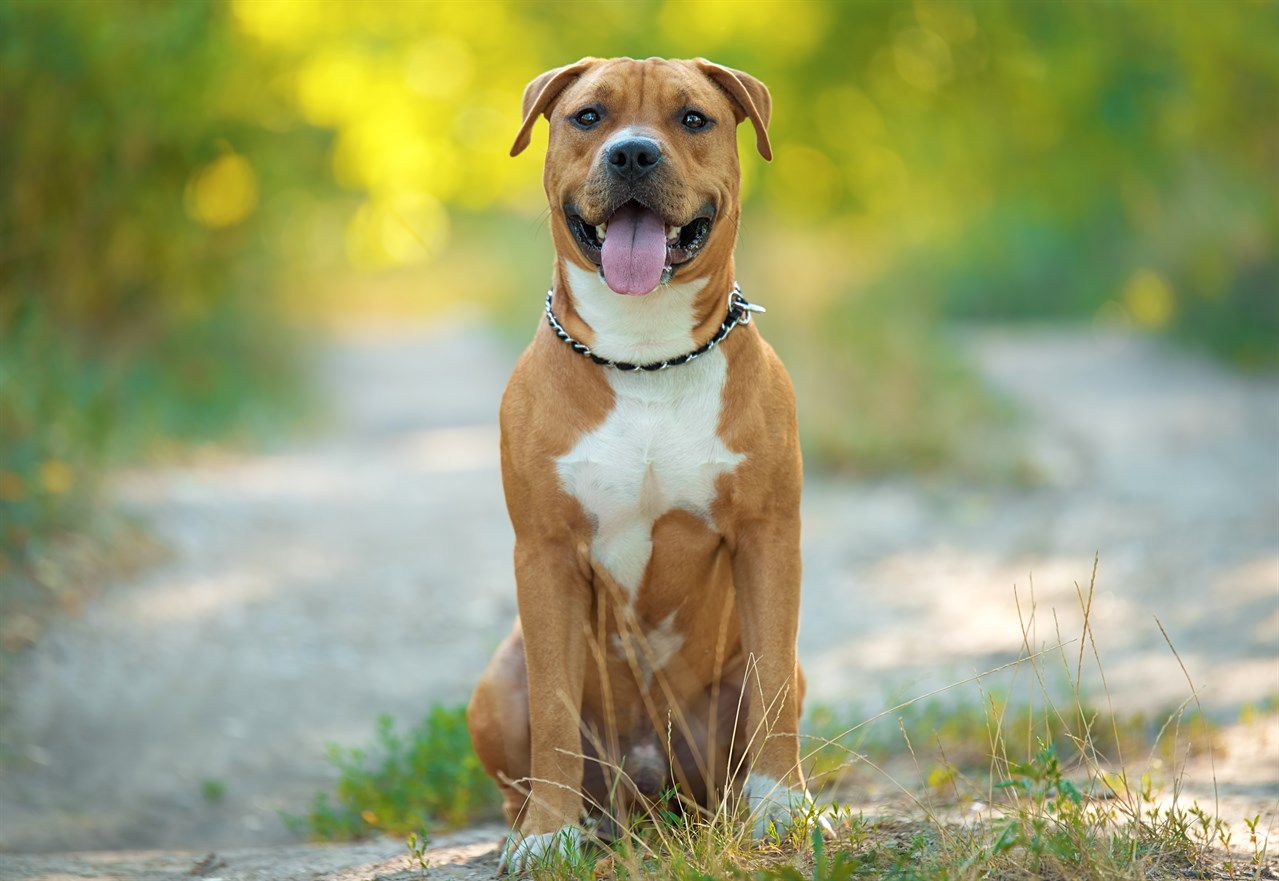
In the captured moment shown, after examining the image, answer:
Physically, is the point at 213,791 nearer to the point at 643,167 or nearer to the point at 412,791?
the point at 412,791

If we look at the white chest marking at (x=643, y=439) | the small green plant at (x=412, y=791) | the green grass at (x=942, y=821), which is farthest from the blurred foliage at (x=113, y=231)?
the white chest marking at (x=643, y=439)

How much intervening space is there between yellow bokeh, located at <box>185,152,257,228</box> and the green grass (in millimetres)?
6028

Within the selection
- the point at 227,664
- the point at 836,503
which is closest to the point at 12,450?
the point at 227,664

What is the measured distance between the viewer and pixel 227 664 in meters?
5.50

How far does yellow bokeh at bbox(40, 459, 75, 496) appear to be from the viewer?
5894mm

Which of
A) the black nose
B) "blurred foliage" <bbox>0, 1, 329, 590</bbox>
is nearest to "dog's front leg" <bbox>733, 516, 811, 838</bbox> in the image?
the black nose

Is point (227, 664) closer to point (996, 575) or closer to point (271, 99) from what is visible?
point (996, 575)

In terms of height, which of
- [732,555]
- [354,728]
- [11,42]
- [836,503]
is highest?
[11,42]

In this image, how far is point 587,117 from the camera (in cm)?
304

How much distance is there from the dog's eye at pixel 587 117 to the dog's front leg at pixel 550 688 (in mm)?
963

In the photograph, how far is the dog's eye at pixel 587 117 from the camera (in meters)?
3.03

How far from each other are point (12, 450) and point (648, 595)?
387cm

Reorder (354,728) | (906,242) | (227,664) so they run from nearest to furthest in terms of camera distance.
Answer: (354,728)
(227,664)
(906,242)

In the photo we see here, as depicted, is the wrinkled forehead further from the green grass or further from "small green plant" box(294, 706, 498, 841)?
"small green plant" box(294, 706, 498, 841)
